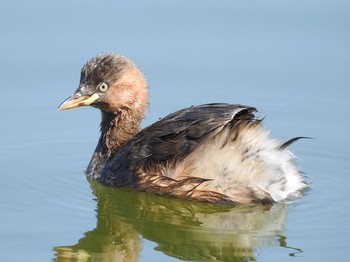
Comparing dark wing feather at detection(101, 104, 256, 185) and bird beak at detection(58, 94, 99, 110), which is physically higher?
bird beak at detection(58, 94, 99, 110)

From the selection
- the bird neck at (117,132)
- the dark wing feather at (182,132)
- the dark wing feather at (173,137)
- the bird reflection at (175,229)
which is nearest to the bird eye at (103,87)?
the bird neck at (117,132)

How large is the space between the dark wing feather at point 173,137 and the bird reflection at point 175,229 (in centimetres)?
22

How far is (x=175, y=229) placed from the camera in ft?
26.4

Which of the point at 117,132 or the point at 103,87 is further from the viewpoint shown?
the point at 117,132

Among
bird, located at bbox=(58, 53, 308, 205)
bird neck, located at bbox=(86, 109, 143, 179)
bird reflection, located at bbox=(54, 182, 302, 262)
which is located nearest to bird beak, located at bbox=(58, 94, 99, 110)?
bird neck, located at bbox=(86, 109, 143, 179)

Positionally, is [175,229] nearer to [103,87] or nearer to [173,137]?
[173,137]

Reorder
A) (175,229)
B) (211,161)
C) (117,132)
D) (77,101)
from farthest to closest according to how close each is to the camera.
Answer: (117,132)
(77,101)
(211,161)
(175,229)

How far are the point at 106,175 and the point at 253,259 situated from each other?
2174 mm

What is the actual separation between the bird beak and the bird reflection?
849 millimetres

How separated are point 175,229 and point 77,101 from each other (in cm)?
185

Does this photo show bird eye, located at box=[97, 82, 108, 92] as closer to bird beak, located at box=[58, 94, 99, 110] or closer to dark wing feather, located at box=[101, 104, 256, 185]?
bird beak, located at box=[58, 94, 99, 110]

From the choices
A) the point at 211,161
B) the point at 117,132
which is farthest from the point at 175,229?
the point at 117,132

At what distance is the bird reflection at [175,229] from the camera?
759cm

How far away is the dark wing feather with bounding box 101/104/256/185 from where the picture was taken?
27.6 ft
